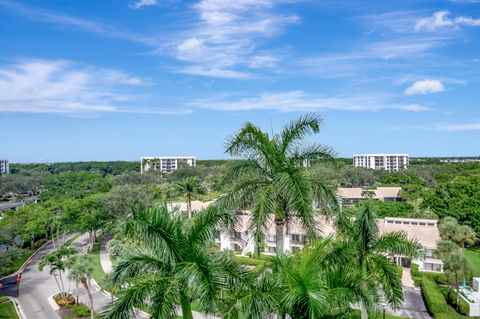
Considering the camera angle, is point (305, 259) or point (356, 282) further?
point (356, 282)

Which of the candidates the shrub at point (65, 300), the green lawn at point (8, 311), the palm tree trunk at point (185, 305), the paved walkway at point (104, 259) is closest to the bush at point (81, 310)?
the shrub at point (65, 300)

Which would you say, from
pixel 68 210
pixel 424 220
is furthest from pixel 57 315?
pixel 424 220

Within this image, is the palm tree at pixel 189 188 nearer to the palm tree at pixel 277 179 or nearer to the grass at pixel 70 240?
the grass at pixel 70 240

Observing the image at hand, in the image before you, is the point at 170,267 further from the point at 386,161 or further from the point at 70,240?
the point at 386,161

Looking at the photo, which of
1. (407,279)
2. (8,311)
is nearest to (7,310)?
(8,311)

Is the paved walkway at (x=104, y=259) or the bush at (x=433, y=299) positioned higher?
the bush at (x=433, y=299)

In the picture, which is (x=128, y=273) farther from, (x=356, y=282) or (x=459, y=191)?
(x=459, y=191)

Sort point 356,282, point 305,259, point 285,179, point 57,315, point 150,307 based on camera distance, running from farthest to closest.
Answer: point 57,315 → point 285,179 → point 356,282 → point 305,259 → point 150,307

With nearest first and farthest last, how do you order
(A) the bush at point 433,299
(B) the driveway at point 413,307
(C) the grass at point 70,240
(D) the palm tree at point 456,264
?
(A) the bush at point 433,299
(B) the driveway at point 413,307
(D) the palm tree at point 456,264
(C) the grass at point 70,240
